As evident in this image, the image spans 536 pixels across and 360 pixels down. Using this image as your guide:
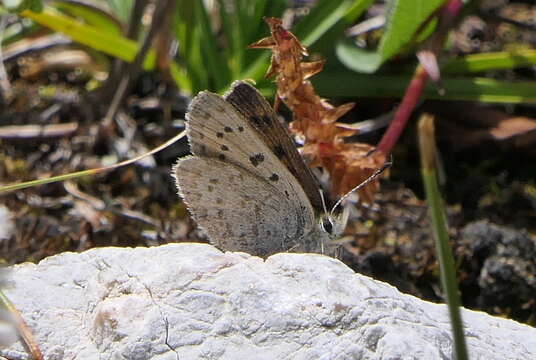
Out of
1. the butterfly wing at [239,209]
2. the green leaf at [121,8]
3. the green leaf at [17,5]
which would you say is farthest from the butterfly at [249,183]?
the green leaf at [121,8]

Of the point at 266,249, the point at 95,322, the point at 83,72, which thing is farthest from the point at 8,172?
the point at 95,322

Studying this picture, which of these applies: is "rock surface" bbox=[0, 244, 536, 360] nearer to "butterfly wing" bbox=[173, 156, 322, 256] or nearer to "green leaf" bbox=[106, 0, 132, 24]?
"butterfly wing" bbox=[173, 156, 322, 256]

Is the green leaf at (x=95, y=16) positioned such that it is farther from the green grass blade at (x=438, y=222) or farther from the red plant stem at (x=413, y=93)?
the green grass blade at (x=438, y=222)

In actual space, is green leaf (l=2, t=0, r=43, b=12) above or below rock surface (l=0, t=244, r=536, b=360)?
above

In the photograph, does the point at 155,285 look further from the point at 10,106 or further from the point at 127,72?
the point at 10,106

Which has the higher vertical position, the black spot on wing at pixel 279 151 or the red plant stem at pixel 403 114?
the red plant stem at pixel 403 114

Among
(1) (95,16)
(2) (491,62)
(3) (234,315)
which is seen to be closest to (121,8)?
(1) (95,16)

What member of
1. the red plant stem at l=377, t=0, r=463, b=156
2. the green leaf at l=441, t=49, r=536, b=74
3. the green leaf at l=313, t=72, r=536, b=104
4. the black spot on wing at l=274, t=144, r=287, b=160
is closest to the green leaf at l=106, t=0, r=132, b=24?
the green leaf at l=313, t=72, r=536, b=104
